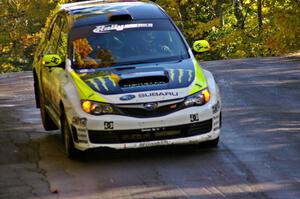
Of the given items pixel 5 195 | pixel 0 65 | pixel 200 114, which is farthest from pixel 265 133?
pixel 0 65

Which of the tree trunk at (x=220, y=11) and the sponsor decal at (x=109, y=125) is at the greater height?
the sponsor decal at (x=109, y=125)

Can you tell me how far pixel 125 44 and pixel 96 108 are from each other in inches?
57.4

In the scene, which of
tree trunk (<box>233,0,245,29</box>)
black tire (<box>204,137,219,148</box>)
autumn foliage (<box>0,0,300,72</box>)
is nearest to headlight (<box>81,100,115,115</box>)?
black tire (<box>204,137,219,148</box>)

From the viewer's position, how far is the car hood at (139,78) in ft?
27.1

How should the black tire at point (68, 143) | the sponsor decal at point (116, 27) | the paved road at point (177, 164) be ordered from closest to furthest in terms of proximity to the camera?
the paved road at point (177, 164), the black tire at point (68, 143), the sponsor decal at point (116, 27)

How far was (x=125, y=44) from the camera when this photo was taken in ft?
30.8

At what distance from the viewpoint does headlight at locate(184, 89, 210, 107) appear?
827cm

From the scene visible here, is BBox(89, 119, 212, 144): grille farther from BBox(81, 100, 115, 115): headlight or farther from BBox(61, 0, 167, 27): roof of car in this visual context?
BBox(61, 0, 167, 27): roof of car

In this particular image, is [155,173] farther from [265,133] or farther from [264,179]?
[265,133]

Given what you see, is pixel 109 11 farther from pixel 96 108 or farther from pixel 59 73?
pixel 96 108

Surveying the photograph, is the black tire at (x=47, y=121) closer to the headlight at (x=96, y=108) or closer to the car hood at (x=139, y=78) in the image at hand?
the car hood at (x=139, y=78)

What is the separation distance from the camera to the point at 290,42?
2792cm

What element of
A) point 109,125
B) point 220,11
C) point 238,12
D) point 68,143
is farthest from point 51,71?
point 238,12

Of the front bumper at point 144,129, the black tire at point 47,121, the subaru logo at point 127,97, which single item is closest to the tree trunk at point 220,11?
the black tire at point 47,121
